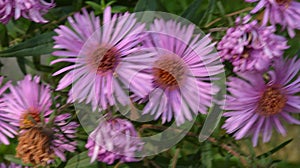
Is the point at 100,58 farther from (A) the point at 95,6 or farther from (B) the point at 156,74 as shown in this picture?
(A) the point at 95,6

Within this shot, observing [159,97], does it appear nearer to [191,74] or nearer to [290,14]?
[191,74]

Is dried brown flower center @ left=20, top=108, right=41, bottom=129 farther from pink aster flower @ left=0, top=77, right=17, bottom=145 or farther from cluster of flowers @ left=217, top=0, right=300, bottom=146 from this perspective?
cluster of flowers @ left=217, top=0, right=300, bottom=146

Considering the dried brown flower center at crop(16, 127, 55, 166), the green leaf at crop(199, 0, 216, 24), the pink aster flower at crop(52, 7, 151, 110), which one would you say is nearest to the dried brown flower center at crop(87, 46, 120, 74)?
the pink aster flower at crop(52, 7, 151, 110)

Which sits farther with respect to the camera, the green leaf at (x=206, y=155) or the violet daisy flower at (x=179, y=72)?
the green leaf at (x=206, y=155)

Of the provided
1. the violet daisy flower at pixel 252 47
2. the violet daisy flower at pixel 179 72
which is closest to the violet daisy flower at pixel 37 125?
the violet daisy flower at pixel 179 72

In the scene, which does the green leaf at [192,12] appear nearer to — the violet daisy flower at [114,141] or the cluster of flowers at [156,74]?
the cluster of flowers at [156,74]
